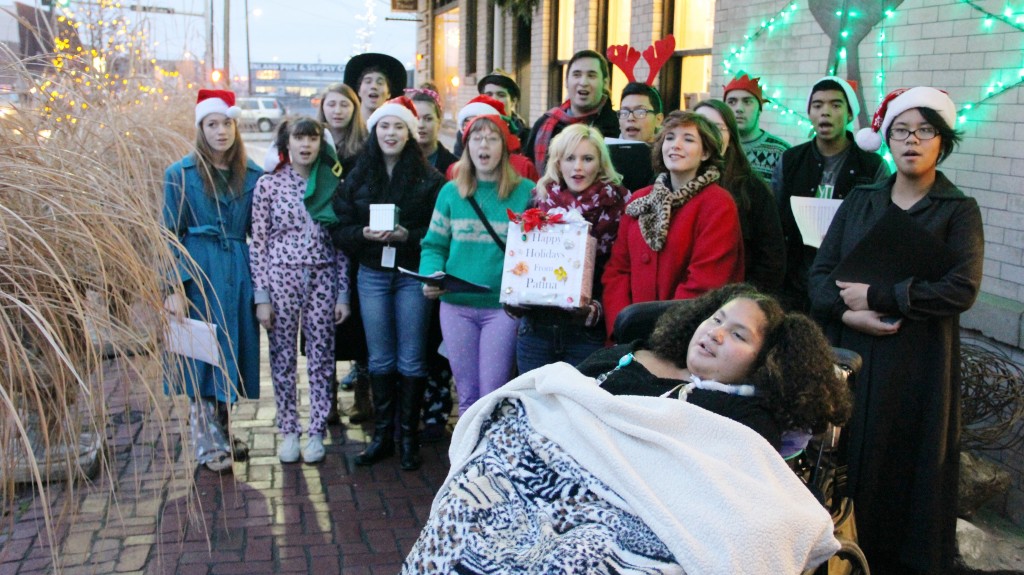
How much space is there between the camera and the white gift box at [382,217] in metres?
4.93

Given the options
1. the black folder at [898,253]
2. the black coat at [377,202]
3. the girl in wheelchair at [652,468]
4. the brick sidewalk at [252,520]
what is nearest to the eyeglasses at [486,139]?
the black coat at [377,202]

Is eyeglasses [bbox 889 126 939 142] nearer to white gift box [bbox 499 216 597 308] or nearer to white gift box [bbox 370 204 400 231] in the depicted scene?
white gift box [bbox 499 216 597 308]

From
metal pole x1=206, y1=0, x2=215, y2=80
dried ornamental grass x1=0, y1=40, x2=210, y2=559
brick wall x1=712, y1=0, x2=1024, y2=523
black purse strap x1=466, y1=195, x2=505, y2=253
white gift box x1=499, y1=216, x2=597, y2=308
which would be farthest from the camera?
metal pole x1=206, y1=0, x2=215, y2=80

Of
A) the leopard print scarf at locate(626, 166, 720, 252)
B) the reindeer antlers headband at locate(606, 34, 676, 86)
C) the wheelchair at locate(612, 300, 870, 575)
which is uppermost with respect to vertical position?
the reindeer antlers headband at locate(606, 34, 676, 86)

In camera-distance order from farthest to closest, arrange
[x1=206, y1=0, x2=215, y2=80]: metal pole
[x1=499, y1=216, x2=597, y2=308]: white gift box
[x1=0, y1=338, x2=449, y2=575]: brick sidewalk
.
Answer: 1. [x1=206, y1=0, x2=215, y2=80]: metal pole
2. [x1=499, y1=216, x2=597, y2=308]: white gift box
3. [x1=0, y1=338, x2=449, y2=575]: brick sidewalk

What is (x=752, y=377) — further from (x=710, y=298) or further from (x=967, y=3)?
(x=967, y=3)

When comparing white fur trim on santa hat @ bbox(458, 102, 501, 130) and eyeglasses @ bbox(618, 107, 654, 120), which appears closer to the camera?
eyeglasses @ bbox(618, 107, 654, 120)

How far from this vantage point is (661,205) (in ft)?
13.5

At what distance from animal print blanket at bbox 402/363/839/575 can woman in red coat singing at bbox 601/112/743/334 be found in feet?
4.61

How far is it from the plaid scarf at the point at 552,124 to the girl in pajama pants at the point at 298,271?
4.65 feet

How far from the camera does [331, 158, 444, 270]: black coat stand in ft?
16.7

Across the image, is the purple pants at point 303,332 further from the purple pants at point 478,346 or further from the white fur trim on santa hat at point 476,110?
the white fur trim on santa hat at point 476,110

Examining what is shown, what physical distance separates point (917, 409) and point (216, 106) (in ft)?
12.2

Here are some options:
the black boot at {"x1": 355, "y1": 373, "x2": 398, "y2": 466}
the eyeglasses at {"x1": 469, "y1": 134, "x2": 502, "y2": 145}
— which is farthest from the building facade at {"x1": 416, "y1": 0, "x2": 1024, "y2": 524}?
the black boot at {"x1": 355, "y1": 373, "x2": 398, "y2": 466}
